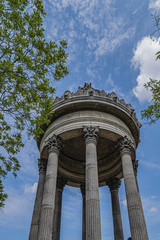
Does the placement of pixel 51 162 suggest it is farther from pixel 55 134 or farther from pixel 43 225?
pixel 43 225

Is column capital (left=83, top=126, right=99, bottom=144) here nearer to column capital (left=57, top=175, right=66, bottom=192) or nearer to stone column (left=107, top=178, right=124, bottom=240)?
column capital (left=57, top=175, right=66, bottom=192)

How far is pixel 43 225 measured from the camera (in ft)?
59.1

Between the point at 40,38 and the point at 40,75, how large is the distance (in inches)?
112

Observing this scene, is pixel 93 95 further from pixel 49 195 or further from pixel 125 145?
pixel 49 195

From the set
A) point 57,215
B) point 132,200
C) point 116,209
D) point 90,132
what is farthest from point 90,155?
point 116,209

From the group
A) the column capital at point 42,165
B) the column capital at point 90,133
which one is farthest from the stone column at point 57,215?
the column capital at point 90,133

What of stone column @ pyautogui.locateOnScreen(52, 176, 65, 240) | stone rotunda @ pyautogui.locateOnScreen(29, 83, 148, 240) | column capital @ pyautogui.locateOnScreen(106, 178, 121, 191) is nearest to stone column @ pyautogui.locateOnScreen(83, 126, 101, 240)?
stone rotunda @ pyautogui.locateOnScreen(29, 83, 148, 240)

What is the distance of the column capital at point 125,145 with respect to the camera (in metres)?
24.0

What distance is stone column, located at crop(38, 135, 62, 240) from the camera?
58.1 ft

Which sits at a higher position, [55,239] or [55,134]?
[55,134]

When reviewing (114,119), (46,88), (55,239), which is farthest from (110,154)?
(46,88)

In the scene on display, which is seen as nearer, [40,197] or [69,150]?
[40,197]

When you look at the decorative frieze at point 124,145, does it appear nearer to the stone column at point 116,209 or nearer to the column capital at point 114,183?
the column capital at point 114,183

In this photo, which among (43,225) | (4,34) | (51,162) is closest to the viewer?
(4,34)
